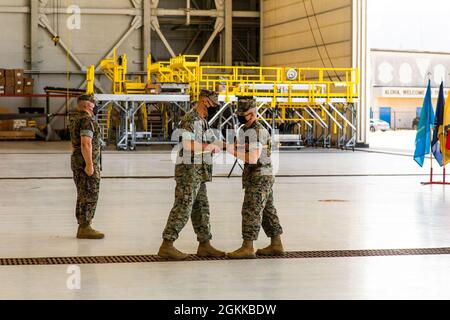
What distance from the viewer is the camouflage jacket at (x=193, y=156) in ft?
26.0

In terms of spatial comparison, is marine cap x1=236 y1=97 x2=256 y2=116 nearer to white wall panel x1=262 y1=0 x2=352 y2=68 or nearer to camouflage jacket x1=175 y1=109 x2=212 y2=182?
camouflage jacket x1=175 y1=109 x2=212 y2=182

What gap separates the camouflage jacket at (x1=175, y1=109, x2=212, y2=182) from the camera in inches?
312

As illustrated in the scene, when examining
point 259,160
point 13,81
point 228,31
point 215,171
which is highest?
point 228,31

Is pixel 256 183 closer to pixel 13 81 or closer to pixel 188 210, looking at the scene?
pixel 188 210

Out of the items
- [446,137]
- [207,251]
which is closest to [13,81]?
[446,137]

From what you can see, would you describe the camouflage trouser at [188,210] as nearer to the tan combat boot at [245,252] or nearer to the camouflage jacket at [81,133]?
the tan combat boot at [245,252]

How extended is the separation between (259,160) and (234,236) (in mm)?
1945

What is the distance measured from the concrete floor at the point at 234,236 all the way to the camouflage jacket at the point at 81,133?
3.28ft

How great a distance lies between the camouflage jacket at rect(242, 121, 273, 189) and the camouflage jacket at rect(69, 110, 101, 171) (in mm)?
2312

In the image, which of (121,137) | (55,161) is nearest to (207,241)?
(55,161)

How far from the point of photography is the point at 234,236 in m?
9.69

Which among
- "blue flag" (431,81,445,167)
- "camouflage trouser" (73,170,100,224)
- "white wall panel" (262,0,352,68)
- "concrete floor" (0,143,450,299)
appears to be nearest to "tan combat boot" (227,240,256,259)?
"concrete floor" (0,143,450,299)
